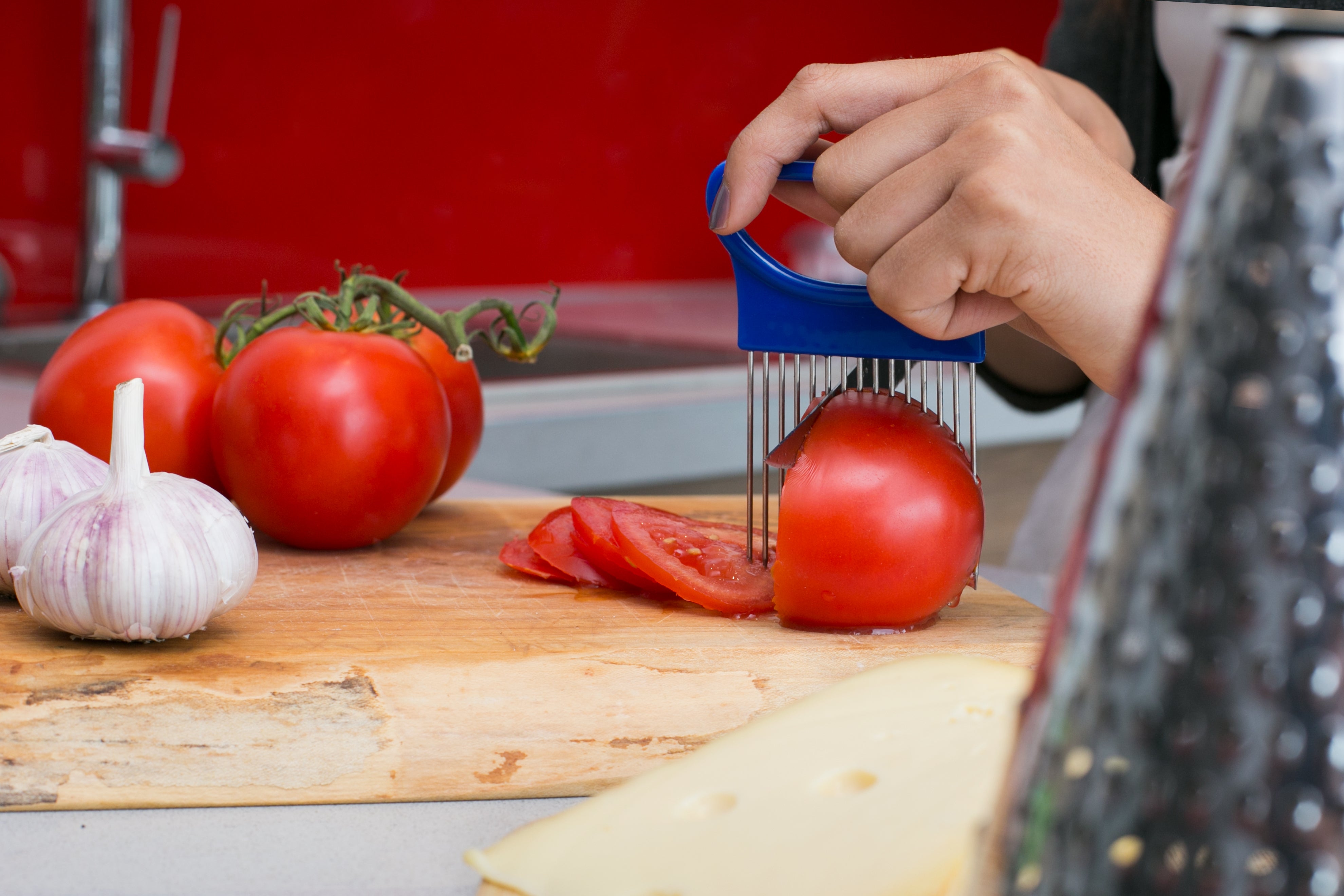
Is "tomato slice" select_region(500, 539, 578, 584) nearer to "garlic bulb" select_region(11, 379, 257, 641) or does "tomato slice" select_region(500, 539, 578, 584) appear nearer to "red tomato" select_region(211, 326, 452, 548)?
"red tomato" select_region(211, 326, 452, 548)

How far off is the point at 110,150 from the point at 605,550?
1505 mm

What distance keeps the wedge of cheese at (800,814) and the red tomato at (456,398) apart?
0.44 meters

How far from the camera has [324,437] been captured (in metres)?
0.75

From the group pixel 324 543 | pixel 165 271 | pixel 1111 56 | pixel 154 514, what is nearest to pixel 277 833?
pixel 154 514

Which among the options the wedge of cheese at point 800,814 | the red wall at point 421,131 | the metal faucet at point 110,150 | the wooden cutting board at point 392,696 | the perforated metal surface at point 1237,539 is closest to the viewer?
the perforated metal surface at point 1237,539

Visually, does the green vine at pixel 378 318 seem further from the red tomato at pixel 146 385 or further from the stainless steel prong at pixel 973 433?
the stainless steel prong at pixel 973 433

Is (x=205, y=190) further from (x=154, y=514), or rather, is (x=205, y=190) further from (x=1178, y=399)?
(x=1178, y=399)

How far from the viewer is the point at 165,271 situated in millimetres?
2186

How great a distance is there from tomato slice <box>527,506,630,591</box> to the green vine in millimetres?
137

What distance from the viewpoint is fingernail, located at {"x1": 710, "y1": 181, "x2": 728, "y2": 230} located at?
67 centimetres

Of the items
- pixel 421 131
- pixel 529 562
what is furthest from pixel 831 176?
pixel 421 131

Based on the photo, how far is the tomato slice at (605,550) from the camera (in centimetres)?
69

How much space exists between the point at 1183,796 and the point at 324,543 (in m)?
0.64

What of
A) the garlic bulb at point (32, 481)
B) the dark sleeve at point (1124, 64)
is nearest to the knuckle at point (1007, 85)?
the garlic bulb at point (32, 481)
